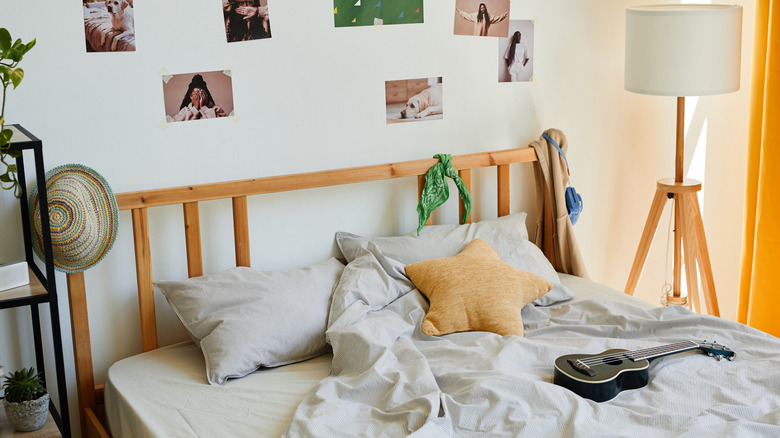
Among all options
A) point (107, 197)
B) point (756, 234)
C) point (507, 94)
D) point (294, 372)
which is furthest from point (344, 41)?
point (756, 234)

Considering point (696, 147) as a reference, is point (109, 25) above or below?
above

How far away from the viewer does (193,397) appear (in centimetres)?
197

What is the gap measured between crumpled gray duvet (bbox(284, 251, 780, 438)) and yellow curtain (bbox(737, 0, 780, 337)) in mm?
851

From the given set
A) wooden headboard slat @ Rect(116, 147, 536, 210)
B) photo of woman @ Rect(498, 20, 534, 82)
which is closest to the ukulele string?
wooden headboard slat @ Rect(116, 147, 536, 210)

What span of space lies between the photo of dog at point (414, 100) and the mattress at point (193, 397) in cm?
87

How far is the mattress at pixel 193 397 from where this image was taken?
1.83 meters

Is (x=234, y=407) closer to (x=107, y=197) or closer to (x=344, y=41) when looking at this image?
(x=107, y=197)

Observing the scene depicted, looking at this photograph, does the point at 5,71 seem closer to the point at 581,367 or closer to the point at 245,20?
the point at 245,20

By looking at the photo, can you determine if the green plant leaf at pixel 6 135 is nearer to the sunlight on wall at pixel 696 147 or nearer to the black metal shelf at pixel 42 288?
the black metal shelf at pixel 42 288

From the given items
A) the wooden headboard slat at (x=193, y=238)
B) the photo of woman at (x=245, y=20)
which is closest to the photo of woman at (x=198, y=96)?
the photo of woman at (x=245, y=20)

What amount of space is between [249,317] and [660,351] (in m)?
1.07

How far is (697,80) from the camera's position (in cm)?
260

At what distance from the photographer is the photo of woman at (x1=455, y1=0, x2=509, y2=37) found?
105 inches

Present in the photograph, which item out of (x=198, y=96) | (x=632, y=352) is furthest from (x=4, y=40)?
(x=632, y=352)
